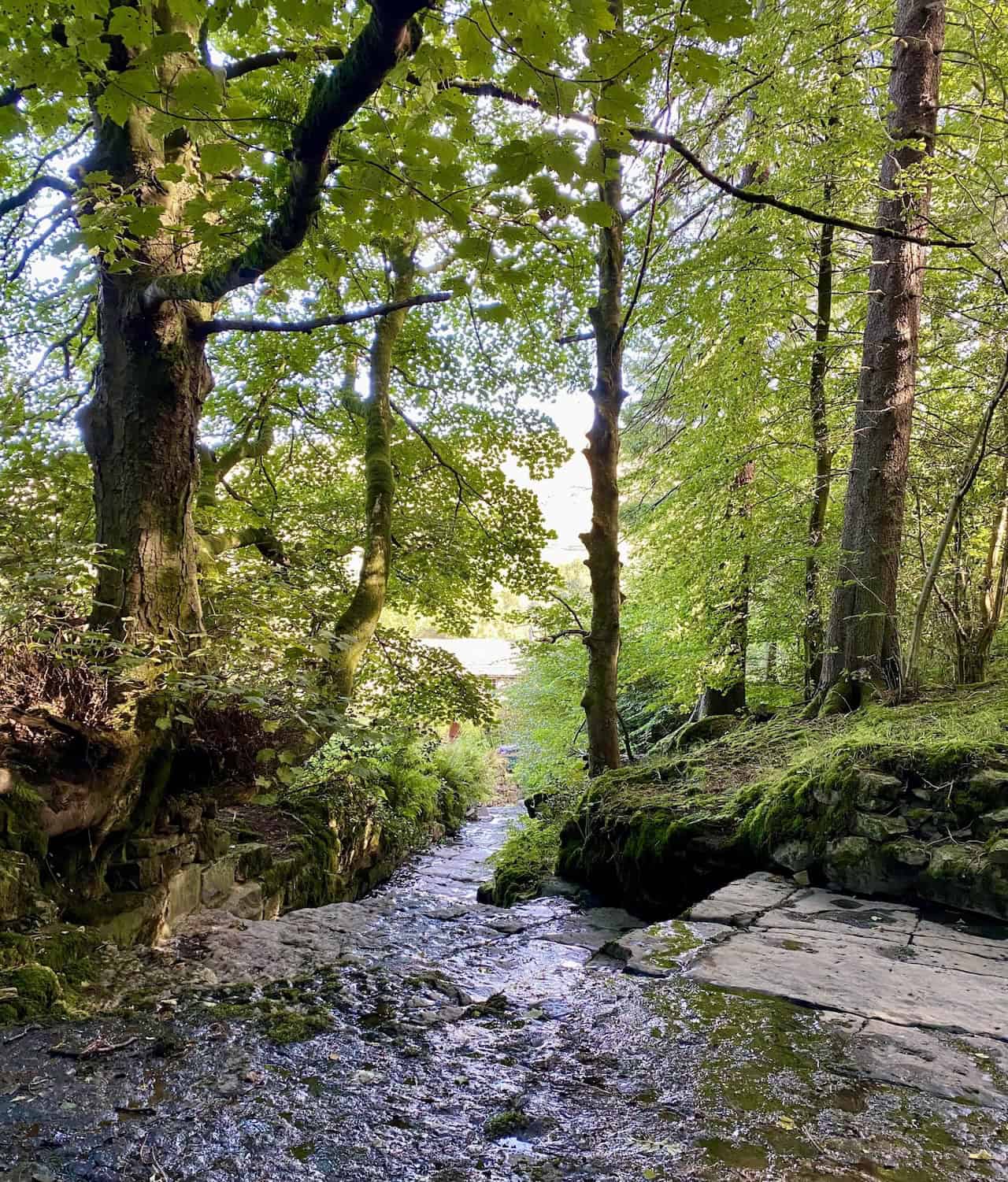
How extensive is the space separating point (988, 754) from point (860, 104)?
4977 millimetres

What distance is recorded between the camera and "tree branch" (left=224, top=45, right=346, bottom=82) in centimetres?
380

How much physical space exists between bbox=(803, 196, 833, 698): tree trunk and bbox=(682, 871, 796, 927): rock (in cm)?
305

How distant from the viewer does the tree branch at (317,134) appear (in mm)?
2066

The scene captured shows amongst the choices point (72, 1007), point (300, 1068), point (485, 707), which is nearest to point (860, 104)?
point (485, 707)

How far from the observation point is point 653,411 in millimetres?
8141

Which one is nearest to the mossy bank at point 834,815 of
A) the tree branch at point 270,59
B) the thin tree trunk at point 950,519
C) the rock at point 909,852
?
the rock at point 909,852

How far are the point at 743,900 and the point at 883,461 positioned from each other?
155 inches

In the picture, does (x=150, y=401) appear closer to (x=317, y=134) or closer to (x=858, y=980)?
(x=317, y=134)

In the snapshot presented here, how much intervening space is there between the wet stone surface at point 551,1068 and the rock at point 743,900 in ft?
0.14

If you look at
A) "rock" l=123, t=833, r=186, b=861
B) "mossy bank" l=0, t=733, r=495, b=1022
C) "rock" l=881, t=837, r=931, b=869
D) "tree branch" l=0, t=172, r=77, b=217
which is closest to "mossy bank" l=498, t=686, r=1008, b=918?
"rock" l=881, t=837, r=931, b=869

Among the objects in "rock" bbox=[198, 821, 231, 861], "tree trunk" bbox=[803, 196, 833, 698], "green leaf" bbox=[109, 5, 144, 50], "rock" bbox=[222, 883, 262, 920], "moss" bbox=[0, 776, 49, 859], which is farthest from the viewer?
"tree trunk" bbox=[803, 196, 833, 698]

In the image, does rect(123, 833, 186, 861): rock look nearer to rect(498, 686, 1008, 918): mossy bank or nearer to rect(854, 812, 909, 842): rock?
rect(498, 686, 1008, 918): mossy bank

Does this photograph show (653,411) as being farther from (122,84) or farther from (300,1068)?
(300,1068)

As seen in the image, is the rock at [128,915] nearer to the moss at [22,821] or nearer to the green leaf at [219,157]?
the moss at [22,821]
